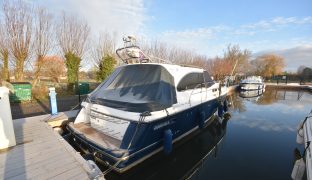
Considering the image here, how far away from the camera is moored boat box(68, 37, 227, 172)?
3.34 meters

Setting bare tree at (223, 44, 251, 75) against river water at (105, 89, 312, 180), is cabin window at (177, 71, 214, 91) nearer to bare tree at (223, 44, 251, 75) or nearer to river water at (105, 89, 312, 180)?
river water at (105, 89, 312, 180)

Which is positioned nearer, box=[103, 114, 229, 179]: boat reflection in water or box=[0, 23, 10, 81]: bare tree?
box=[103, 114, 229, 179]: boat reflection in water

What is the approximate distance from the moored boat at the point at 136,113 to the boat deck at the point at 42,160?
50cm

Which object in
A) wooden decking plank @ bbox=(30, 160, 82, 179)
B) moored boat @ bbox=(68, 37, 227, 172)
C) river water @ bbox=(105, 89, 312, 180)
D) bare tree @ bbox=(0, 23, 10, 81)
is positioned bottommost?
river water @ bbox=(105, 89, 312, 180)

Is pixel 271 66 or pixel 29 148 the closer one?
pixel 29 148

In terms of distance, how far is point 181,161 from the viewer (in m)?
4.37

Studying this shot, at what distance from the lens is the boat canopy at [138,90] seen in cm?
389

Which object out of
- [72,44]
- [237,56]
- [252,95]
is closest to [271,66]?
[237,56]

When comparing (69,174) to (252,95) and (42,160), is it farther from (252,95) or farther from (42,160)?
(252,95)

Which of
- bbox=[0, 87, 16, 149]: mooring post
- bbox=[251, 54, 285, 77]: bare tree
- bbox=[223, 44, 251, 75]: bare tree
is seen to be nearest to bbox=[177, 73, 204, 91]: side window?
bbox=[0, 87, 16, 149]: mooring post

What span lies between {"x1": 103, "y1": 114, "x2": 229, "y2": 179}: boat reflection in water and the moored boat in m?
0.38

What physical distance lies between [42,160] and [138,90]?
237 centimetres

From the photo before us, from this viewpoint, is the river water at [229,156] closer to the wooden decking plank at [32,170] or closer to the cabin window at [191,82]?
the wooden decking plank at [32,170]

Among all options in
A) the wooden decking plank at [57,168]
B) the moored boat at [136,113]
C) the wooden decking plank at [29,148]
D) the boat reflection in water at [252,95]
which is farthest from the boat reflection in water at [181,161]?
the boat reflection in water at [252,95]
